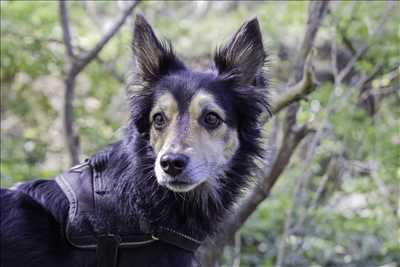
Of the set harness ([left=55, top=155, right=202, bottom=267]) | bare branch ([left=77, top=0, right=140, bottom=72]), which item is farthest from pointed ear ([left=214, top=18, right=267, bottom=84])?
bare branch ([left=77, top=0, right=140, bottom=72])

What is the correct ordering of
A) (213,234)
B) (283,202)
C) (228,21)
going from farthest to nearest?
(228,21) → (283,202) → (213,234)

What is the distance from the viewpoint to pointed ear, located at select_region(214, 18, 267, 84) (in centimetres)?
328

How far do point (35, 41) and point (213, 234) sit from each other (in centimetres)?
320

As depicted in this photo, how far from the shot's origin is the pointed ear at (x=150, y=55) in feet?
10.8

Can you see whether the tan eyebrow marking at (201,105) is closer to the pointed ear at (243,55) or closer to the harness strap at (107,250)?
the pointed ear at (243,55)

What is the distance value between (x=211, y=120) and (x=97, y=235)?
0.91m

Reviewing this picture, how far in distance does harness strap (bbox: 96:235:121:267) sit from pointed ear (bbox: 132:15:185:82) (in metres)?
1.02

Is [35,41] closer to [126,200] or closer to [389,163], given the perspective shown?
[126,200]

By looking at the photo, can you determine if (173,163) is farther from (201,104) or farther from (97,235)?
(97,235)

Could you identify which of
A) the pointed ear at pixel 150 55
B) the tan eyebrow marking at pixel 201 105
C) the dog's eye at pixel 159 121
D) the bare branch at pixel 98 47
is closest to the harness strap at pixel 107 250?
the dog's eye at pixel 159 121

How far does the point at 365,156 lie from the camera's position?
6.90 m

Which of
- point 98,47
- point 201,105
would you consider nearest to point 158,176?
point 201,105

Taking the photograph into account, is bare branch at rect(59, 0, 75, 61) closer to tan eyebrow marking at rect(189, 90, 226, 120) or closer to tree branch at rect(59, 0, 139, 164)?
tree branch at rect(59, 0, 139, 164)

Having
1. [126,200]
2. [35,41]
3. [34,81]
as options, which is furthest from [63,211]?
[34,81]
